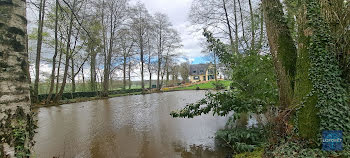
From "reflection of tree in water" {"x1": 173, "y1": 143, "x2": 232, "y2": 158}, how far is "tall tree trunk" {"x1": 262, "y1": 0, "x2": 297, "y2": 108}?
166cm

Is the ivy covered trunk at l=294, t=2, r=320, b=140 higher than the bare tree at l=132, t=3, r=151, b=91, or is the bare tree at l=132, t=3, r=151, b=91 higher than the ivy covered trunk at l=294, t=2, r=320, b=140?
the bare tree at l=132, t=3, r=151, b=91

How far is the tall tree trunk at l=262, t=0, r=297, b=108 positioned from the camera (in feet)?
11.0

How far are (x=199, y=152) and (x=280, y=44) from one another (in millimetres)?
2966

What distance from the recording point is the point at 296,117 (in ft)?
7.83

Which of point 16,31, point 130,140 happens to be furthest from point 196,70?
point 16,31

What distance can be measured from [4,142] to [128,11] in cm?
1663

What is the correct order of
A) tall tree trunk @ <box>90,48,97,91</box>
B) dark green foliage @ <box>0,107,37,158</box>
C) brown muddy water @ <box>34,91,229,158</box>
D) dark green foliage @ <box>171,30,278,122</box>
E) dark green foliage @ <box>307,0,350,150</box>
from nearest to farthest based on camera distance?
dark green foliage @ <box>0,107,37,158</box> < dark green foliage @ <box>307,0,350,150</box> < brown muddy water @ <box>34,91,229,158</box> < dark green foliage @ <box>171,30,278,122</box> < tall tree trunk @ <box>90,48,97,91</box>

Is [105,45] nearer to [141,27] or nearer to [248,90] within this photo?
[141,27]

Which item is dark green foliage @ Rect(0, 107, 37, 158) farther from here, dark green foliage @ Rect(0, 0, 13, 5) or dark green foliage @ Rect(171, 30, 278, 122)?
dark green foliage @ Rect(171, 30, 278, 122)

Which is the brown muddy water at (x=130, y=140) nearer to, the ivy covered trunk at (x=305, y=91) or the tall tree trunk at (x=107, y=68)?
the ivy covered trunk at (x=305, y=91)

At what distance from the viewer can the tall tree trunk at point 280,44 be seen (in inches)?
132

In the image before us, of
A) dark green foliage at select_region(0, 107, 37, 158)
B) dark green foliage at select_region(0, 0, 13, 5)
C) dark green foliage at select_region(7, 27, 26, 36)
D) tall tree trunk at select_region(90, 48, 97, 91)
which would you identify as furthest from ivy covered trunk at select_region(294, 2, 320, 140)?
tall tree trunk at select_region(90, 48, 97, 91)

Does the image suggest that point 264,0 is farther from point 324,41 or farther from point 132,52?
point 132,52

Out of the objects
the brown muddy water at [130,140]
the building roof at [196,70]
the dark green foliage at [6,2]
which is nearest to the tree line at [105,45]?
the brown muddy water at [130,140]
